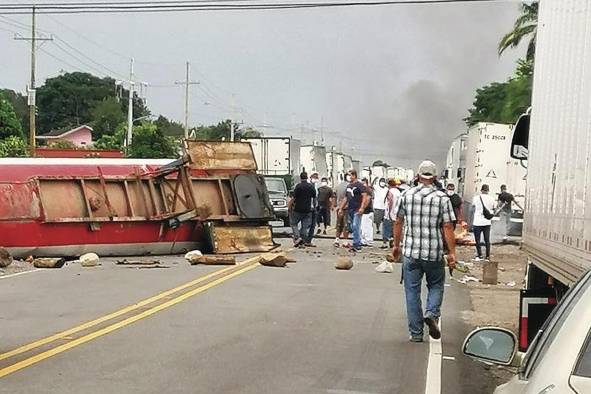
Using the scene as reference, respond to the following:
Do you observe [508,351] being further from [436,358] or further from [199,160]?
[199,160]

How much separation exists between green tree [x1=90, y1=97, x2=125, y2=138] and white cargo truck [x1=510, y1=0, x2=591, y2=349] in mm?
110880

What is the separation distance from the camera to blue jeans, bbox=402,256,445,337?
10422 mm

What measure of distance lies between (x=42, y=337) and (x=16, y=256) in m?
9.33

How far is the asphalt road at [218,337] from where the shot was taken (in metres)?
8.30

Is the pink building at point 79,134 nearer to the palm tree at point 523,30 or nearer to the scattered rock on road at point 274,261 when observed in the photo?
the palm tree at point 523,30

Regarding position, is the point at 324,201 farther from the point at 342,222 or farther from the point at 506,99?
the point at 506,99

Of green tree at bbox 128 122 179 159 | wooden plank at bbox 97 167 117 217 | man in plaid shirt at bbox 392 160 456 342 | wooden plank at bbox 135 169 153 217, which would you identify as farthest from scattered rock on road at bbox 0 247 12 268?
green tree at bbox 128 122 179 159

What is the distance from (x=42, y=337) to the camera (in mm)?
10281

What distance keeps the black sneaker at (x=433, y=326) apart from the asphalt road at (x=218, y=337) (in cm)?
17

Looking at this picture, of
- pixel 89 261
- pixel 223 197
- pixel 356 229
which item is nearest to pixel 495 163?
pixel 356 229

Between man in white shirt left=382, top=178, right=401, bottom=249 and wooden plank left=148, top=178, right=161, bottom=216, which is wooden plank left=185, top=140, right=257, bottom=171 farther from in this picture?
man in white shirt left=382, top=178, right=401, bottom=249

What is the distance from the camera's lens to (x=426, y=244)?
33.9 feet

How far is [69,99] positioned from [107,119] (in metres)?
18.9

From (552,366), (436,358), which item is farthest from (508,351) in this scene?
(436,358)
